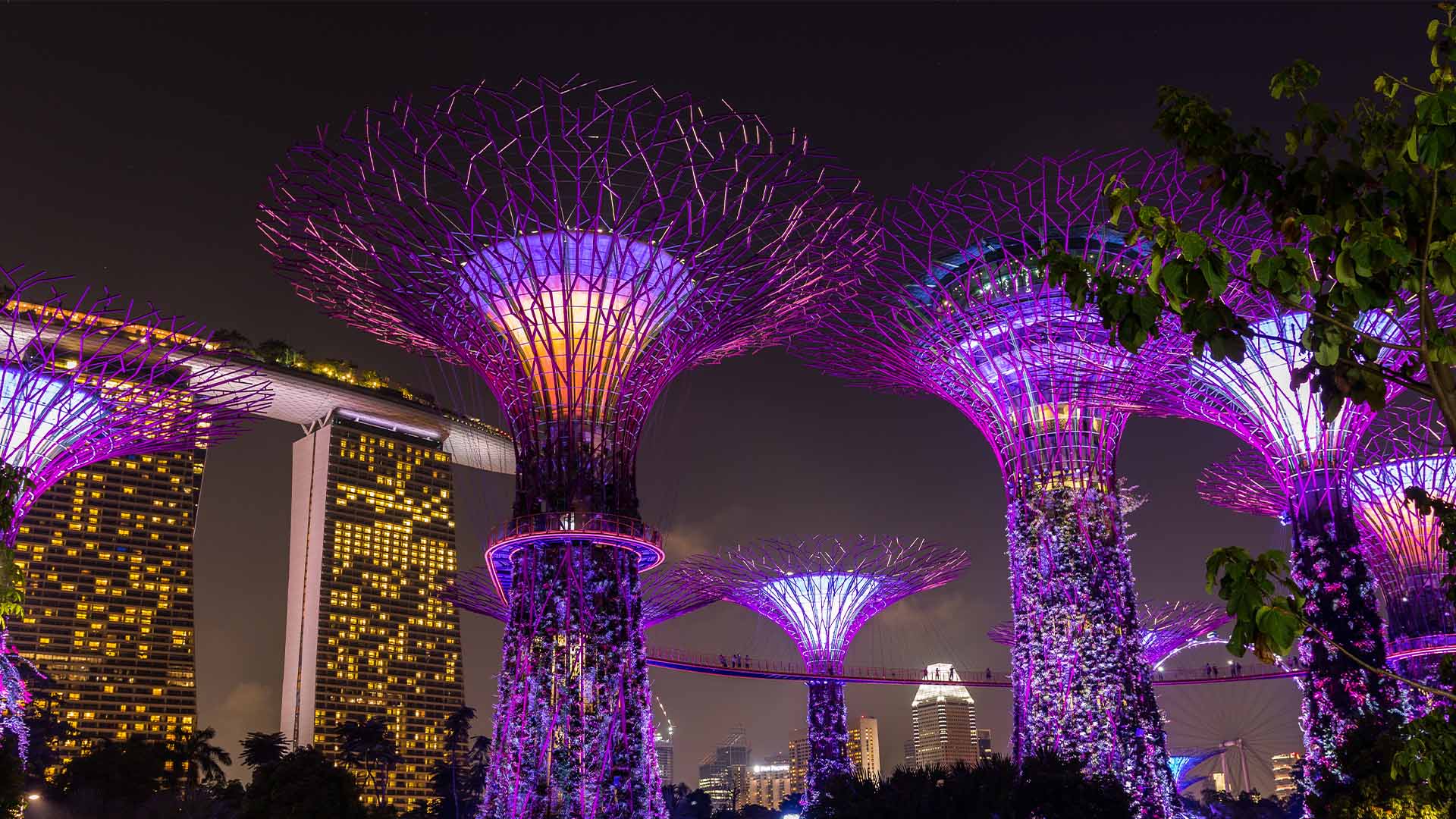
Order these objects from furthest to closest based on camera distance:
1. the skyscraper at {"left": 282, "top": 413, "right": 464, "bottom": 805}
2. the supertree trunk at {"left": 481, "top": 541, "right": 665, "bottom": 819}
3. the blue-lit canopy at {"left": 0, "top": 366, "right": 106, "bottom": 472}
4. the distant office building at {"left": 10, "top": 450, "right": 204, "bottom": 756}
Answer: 1. the skyscraper at {"left": 282, "top": 413, "right": 464, "bottom": 805}
2. the distant office building at {"left": 10, "top": 450, "right": 204, "bottom": 756}
3. the blue-lit canopy at {"left": 0, "top": 366, "right": 106, "bottom": 472}
4. the supertree trunk at {"left": 481, "top": 541, "right": 665, "bottom": 819}

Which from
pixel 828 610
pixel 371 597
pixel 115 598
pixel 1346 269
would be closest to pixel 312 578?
pixel 371 597

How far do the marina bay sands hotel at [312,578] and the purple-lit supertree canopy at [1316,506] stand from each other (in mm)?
76431

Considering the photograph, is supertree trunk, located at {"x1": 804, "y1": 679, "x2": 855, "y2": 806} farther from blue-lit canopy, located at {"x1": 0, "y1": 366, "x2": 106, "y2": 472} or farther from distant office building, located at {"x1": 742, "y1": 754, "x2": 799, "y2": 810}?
distant office building, located at {"x1": 742, "y1": 754, "x2": 799, "y2": 810}

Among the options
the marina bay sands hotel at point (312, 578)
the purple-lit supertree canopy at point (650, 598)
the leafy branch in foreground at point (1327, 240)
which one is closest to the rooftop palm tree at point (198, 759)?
the marina bay sands hotel at point (312, 578)

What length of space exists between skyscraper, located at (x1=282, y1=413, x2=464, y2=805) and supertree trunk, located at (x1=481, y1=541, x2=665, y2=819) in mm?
Answer: 88597

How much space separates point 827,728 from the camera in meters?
55.4

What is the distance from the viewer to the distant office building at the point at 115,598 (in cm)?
9619

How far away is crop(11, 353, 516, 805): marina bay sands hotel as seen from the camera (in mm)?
97625

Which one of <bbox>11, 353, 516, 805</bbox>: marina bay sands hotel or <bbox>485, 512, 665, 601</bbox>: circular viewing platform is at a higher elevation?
<bbox>11, 353, 516, 805</bbox>: marina bay sands hotel

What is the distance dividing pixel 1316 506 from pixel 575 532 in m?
18.6

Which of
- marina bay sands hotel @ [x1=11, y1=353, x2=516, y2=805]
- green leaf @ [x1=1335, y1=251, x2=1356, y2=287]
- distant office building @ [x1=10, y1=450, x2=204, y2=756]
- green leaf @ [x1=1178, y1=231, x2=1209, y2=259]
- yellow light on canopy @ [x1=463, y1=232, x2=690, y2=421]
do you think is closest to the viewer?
green leaf @ [x1=1335, y1=251, x2=1356, y2=287]

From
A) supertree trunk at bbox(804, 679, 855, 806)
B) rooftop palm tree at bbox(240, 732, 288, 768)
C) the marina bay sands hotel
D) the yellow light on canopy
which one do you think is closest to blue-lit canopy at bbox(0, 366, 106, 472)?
the yellow light on canopy

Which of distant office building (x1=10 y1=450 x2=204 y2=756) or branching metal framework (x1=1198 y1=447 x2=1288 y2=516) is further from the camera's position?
distant office building (x1=10 y1=450 x2=204 y2=756)

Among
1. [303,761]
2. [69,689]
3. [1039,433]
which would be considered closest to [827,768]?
[303,761]
